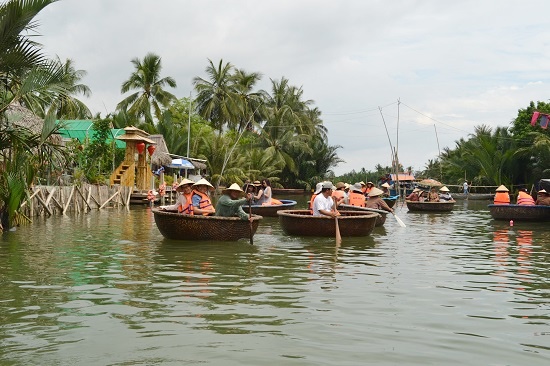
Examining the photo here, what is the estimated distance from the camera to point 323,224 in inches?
565

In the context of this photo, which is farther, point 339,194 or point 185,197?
point 339,194

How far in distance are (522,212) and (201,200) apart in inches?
473

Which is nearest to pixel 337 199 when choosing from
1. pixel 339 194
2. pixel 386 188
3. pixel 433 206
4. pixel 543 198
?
pixel 339 194

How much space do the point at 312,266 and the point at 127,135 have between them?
19.5 m

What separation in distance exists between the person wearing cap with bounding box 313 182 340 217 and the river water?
1017 mm

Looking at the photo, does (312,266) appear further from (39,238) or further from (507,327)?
(39,238)

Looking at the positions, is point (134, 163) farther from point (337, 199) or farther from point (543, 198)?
point (543, 198)

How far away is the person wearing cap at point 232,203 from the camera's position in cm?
1309

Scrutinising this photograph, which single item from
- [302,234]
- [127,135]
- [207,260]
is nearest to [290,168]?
[127,135]

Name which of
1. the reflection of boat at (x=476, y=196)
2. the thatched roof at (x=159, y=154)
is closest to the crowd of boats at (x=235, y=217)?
the thatched roof at (x=159, y=154)

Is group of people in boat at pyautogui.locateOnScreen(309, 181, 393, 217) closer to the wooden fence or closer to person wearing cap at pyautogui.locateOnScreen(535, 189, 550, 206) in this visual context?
person wearing cap at pyautogui.locateOnScreen(535, 189, 550, 206)

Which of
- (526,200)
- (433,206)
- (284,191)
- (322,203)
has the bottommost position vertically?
(433,206)

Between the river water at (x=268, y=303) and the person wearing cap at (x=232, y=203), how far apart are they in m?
0.63

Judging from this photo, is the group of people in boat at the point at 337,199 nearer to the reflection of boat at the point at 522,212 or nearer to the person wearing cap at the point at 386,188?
the person wearing cap at the point at 386,188
